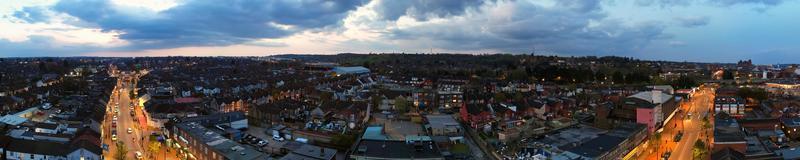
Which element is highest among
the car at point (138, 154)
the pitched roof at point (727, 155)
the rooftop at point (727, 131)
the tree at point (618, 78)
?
the tree at point (618, 78)

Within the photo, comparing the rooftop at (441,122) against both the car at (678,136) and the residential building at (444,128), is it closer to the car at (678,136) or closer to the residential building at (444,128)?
the residential building at (444,128)

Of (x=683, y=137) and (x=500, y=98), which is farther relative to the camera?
(x=500, y=98)

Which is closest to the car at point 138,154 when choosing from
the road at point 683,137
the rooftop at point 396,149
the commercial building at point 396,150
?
the commercial building at point 396,150

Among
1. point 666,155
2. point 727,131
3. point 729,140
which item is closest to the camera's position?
point 729,140

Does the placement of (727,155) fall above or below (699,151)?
above

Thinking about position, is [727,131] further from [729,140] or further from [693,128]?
[693,128]

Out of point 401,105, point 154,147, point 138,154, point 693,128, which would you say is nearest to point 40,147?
point 138,154

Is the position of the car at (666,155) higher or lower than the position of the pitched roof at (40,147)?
lower

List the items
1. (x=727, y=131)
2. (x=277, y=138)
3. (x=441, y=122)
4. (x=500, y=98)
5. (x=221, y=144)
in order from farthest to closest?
(x=500, y=98)
(x=441, y=122)
(x=277, y=138)
(x=727, y=131)
(x=221, y=144)

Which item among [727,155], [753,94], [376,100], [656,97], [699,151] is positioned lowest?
[699,151]

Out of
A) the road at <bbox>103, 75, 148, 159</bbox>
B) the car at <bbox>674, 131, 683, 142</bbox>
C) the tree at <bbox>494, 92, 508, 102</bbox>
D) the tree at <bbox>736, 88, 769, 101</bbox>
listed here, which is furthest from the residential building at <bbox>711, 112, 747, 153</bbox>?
the road at <bbox>103, 75, 148, 159</bbox>
